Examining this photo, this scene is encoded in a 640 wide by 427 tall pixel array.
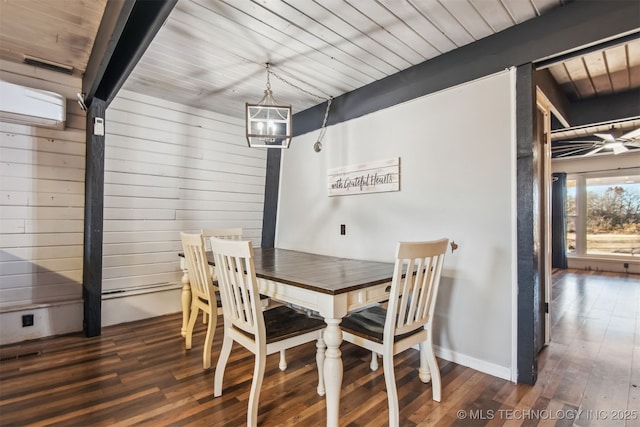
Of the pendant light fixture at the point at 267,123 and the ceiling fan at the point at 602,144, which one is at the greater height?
the ceiling fan at the point at 602,144

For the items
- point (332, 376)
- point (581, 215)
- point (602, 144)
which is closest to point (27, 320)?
point (332, 376)

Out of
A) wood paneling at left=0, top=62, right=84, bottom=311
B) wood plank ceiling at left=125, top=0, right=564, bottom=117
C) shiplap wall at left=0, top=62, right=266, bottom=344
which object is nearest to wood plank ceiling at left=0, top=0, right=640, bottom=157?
wood plank ceiling at left=125, top=0, right=564, bottom=117

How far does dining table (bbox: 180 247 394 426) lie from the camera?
4.96 feet

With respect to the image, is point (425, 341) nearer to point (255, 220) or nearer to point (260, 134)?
point (260, 134)

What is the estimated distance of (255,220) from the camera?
417 cm

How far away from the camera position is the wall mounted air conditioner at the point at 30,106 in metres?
2.39

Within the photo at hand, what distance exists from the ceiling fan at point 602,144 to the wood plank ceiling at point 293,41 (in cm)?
121

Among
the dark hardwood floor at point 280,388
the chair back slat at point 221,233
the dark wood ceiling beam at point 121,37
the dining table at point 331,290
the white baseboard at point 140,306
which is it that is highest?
the dark wood ceiling beam at point 121,37

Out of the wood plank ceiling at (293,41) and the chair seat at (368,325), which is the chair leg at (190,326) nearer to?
the chair seat at (368,325)

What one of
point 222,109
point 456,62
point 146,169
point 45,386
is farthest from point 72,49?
point 456,62

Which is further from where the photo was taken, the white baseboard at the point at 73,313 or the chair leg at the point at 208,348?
the white baseboard at the point at 73,313

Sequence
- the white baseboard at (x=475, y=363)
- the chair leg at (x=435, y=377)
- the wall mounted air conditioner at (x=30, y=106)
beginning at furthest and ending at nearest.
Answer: the wall mounted air conditioner at (x=30, y=106) < the white baseboard at (x=475, y=363) < the chair leg at (x=435, y=377)

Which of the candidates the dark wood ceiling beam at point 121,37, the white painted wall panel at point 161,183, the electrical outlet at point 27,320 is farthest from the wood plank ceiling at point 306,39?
the electrical outlet at point 27,320

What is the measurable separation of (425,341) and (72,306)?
3161mm
